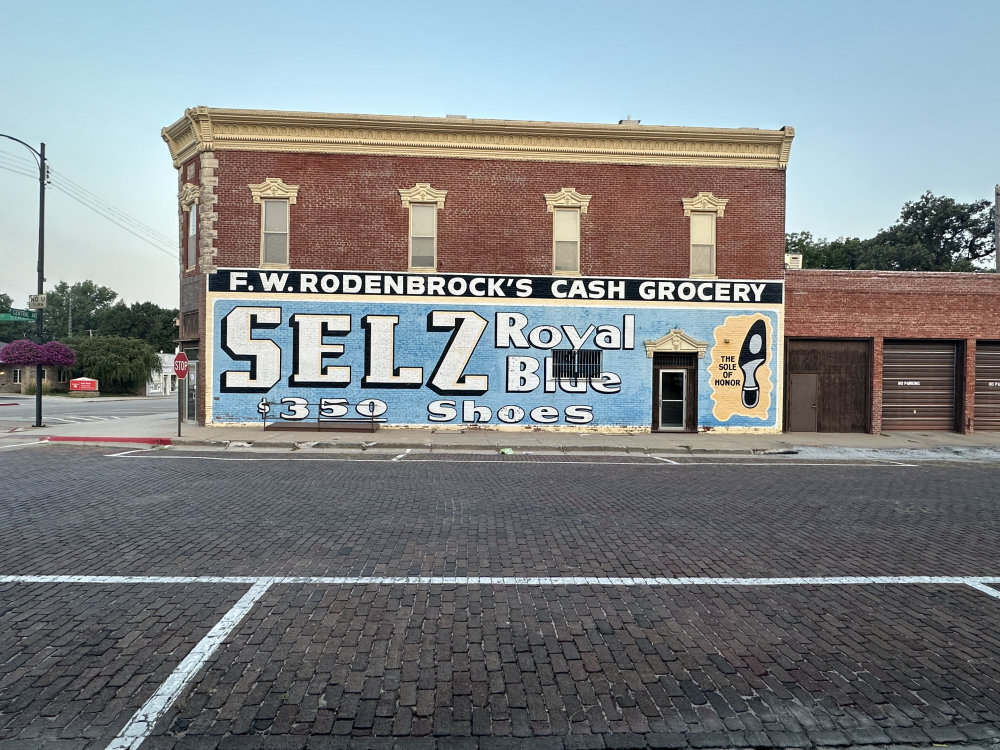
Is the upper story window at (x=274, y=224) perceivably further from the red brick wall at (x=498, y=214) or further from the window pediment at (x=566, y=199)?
the window pediment at (x=566, y=199)

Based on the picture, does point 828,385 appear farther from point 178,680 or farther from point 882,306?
point 178,680

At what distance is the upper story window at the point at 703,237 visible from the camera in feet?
64.1

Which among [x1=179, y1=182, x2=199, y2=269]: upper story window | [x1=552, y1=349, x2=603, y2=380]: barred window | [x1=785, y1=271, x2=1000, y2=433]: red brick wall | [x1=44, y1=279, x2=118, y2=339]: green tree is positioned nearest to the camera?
[x1=552, y1=349, x2=603, y2=380]: barred window

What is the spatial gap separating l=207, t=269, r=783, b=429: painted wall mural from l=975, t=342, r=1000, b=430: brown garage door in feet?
25.1

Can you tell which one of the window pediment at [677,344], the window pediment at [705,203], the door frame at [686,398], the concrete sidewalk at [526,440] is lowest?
the concrete sidewalk at [526,440]

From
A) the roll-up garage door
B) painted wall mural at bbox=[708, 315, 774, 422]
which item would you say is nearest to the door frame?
painted wall mural at bbox=[708, 315, 774, 422]

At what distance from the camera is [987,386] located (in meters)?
20.6

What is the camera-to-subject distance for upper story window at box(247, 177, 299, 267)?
19.0m

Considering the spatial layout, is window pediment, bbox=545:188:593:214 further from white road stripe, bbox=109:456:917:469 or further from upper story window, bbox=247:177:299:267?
white road stripe, bbox=109:456:917:469

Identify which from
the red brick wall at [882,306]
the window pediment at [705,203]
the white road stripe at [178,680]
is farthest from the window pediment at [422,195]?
the white road stripe at [178,680]

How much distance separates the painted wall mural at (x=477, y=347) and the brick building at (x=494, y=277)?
0.22ft

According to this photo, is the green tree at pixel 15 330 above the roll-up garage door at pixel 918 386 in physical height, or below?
above

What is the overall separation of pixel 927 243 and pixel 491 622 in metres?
64.5

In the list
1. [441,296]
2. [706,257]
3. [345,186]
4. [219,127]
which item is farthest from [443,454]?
[219,127]
